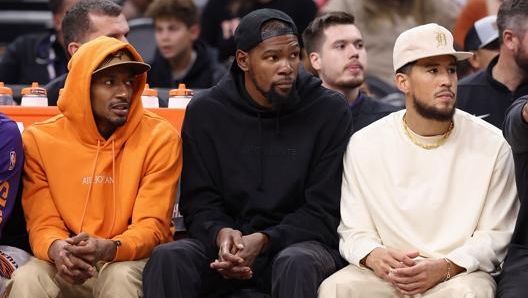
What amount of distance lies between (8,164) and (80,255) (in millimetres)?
598

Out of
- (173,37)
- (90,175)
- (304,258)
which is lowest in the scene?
(304,258)

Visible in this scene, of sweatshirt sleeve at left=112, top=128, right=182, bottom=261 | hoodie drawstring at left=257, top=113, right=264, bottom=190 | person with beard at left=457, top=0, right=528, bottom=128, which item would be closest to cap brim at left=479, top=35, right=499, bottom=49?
person with beard at left=457, top=0, right=528, bottom=128

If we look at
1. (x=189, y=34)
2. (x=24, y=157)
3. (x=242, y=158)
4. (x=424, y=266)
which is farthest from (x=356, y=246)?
(x=189, y=34)

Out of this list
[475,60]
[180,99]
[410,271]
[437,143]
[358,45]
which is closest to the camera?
[410,271]

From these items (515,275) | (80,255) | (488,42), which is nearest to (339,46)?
(488,42)

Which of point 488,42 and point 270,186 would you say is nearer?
point 270,186

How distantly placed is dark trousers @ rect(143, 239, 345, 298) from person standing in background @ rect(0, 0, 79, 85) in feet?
11.2

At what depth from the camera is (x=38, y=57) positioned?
9.66m

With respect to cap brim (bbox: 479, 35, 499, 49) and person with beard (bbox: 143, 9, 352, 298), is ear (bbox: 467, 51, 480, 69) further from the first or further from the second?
person with beard (bbox: 143, 9, 352, 298)

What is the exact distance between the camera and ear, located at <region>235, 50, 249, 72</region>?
21.9 feet

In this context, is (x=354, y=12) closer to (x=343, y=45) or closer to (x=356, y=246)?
(x=343, y=45)

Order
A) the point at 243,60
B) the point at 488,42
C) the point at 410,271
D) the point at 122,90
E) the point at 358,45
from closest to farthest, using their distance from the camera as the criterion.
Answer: the point at 410,271
the point at 122,90
the point at 243,60
the point at 358,45
the point at 488,42

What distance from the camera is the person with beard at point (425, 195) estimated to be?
5.98m

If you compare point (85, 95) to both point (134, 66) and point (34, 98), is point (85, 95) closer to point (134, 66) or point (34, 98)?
point (134, 66)
